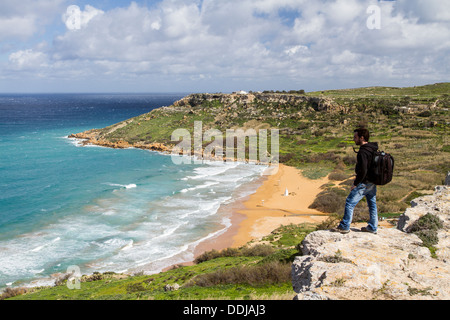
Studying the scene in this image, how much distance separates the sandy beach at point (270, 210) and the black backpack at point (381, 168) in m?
17.0

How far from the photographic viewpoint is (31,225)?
27.4 m

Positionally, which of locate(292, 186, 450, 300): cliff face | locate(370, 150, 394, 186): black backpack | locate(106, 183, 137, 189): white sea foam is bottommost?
locate(106, 183, 137, 189): white sea foam

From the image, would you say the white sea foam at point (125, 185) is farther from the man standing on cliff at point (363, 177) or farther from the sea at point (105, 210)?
the man standing on cliff at point (363, 177)

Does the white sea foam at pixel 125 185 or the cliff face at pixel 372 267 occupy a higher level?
the cliff face at pixel 372 267

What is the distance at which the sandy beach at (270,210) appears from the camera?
24914 mm

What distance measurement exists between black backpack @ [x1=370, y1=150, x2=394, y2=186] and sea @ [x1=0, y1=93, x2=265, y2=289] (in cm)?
1656

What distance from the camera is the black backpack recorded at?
725 centimetres

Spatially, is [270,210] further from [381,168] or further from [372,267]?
[372,267]

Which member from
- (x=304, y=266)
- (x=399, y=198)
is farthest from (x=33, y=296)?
(x=399, y=198)

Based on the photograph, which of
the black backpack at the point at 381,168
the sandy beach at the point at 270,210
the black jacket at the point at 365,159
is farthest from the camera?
the sandy beach at the point at 270,210

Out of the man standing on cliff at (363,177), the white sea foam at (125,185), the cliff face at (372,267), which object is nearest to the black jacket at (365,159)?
the man standing on cliff at (363,177)

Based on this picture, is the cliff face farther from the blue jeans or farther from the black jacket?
the black jacket

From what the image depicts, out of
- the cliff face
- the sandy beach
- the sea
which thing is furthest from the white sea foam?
the cliff face
